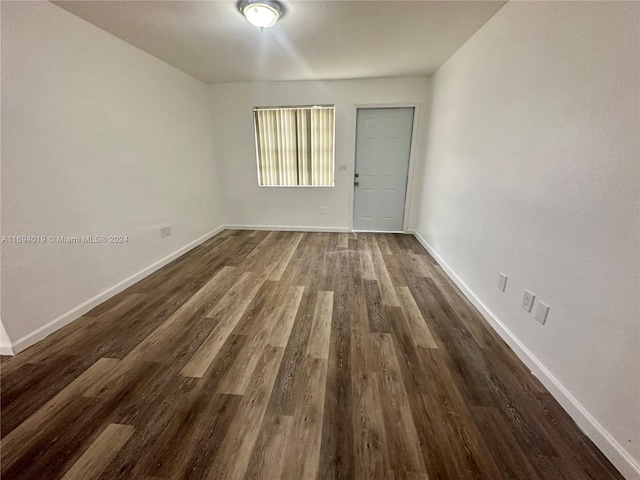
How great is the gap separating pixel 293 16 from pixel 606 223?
2520 millimetres

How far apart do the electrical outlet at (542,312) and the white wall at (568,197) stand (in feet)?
0.15

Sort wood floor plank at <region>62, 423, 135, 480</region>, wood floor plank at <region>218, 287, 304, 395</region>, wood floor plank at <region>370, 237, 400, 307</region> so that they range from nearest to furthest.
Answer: wood floor plank at <region>62, 423, 135, 480</region>
wood floor plank at <region>218, 287, 304, 395</region>
wood floor plank at <region>370, 237, 400, 307</region>

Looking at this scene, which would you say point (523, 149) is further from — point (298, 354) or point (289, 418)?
point (289, 418)

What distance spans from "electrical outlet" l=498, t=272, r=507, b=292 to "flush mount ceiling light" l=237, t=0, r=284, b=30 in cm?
269

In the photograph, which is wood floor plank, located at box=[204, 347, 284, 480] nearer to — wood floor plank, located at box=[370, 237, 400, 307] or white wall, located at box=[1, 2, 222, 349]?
wood floor plank, located at box=[370, 237, 400, 307]

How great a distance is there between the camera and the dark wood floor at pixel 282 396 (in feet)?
3.79

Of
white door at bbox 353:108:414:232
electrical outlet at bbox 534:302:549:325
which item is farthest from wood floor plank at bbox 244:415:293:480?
white door at bbox 353:108:414:232

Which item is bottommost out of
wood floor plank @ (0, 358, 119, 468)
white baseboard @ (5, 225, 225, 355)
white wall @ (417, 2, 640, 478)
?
wood floor plank @ (0, 358, 119, 468)

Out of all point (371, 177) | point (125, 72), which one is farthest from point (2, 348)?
point (371, 177)

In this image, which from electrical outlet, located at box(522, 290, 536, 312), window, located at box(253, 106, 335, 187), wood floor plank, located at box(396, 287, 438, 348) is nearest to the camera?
electrical outlet, located at box(522, 290, 536, 312)

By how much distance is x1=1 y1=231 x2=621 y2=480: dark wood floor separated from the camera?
115 cm

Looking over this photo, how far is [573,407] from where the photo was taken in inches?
53.6

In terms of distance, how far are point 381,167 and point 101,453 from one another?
4.37 meters

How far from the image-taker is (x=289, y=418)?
4.42ft
